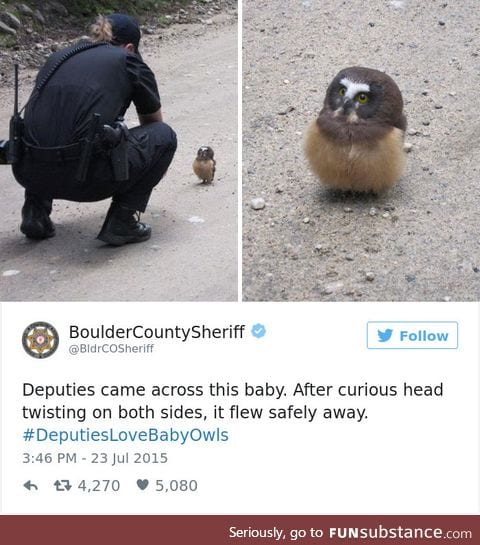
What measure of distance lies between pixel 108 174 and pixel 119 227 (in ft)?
0.74

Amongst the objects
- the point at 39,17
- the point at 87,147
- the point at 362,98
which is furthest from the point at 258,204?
the point at 39,17

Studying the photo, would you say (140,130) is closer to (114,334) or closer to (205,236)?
(205,236)

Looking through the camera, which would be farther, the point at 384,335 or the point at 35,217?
the point at 35,217

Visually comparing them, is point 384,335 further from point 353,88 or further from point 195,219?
point 195,219

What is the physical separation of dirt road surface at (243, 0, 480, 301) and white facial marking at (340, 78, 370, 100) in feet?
1.29

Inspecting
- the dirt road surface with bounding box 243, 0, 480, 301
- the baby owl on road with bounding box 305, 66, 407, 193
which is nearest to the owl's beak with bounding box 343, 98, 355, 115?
the baby owl on road with bounding box 305, 66, 407, 193

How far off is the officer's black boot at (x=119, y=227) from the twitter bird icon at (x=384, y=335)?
135 centimetres

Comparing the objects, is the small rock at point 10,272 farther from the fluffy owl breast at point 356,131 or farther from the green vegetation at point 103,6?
the green vegetation at point 103,6

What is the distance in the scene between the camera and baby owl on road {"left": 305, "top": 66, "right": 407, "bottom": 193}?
10.5 ft

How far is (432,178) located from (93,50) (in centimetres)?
133

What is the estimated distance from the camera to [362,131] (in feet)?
10.5

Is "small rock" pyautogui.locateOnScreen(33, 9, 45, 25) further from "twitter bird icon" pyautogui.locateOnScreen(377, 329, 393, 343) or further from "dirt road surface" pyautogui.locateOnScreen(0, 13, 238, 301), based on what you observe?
"twitter bird icon" pyautogui.locateOnScreen(377, 329, 393, 343)

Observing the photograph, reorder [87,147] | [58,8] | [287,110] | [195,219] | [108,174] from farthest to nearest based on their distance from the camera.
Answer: [58,8] < [287,110] < [195,219] < [108,174] < [87,147]

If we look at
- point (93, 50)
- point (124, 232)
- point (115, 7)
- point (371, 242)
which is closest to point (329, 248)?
point (371, 242)
